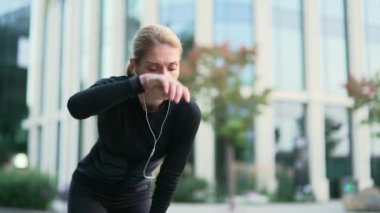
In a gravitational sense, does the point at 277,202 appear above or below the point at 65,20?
below

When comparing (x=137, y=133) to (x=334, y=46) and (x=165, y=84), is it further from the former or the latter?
(x=334, y=46)

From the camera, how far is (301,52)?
2672 centimetres

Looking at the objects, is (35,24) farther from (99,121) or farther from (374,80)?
(99,121)

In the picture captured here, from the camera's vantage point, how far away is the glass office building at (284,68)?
82.1ft

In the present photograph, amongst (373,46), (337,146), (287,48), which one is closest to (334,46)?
(373,46)

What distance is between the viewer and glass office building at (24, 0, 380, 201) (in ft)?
82.1

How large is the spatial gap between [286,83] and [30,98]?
20.9 meters

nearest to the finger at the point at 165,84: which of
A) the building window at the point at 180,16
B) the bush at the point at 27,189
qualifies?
the bush at the point at 27,189

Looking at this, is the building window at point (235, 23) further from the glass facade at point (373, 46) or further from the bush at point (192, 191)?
the glass facade at point (373, 46)

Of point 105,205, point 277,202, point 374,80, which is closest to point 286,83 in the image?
point 277,202

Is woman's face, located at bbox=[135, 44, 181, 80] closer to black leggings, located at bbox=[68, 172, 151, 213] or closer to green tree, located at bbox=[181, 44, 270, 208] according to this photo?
black leggings, located at bbox=[68, 172, 151, 213]

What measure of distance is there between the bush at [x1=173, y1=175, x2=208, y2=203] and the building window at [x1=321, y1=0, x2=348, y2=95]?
8.50 metres

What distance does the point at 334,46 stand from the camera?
91.3 ft

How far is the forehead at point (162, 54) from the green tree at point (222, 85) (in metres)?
16.3
